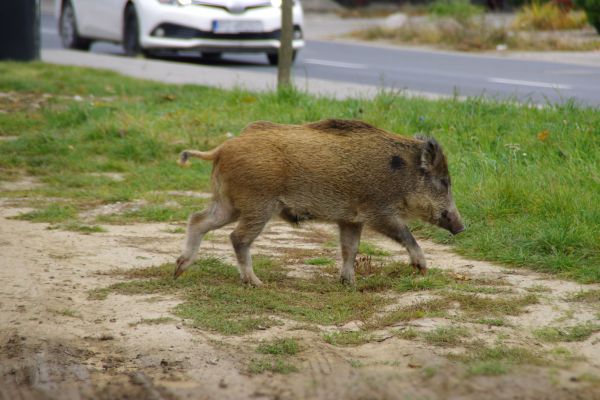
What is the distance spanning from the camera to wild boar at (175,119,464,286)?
5703 mm

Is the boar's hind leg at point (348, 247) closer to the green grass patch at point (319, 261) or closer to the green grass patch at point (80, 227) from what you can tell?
the green grass patch at point (319, 261)

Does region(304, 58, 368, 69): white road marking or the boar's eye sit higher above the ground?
region(304, 58, 368, 69): white road marking

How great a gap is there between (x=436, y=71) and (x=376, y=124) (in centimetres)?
705

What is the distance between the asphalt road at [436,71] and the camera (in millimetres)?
13117

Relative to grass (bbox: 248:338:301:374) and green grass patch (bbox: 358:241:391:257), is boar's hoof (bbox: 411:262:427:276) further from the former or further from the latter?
grass (bbox: 248:338:301:374)

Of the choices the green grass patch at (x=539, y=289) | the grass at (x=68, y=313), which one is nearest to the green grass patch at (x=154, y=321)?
the grass at (x=68, y=313)

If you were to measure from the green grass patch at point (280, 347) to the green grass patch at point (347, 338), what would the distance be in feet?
0.63

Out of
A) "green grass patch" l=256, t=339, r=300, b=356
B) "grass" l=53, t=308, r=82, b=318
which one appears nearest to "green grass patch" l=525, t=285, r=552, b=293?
"green grass patch" l=256, t=339, r=300, b=356

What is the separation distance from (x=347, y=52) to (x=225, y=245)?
13.1 metres

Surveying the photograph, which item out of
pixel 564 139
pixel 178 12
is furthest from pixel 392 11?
pixel 564 139

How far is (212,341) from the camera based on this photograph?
4754 mm

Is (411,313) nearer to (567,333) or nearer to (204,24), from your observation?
(567,333)

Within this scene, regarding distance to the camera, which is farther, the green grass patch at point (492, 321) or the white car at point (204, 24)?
the white car at point (204, 24)

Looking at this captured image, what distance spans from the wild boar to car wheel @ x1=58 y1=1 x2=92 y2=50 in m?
13.3
